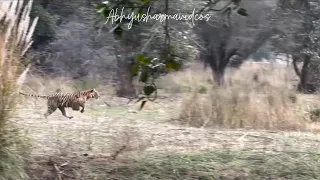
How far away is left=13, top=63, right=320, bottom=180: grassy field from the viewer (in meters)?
2.16

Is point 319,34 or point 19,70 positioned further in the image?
point 319,34

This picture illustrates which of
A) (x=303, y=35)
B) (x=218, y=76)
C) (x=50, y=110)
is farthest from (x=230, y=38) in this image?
(x=50, y=110)

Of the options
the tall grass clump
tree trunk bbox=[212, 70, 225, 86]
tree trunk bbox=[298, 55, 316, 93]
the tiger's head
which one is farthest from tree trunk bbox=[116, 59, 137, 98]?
tree trunk bbox=[298, 55, 316, 93]

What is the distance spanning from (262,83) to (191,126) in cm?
104

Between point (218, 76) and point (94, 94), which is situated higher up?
point (218, 76)

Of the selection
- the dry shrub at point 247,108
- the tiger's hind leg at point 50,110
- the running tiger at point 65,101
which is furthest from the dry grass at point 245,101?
the tiger's hind leg at point 50,110

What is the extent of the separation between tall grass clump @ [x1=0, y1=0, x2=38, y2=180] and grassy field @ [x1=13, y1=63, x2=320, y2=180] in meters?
0.07

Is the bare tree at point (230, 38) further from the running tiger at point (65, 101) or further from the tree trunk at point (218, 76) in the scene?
the running tiger at point (65, 101)

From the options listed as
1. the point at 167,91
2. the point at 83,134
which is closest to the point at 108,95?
the point at 167,91

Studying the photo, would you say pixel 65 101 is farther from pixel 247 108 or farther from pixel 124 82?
pixel 247 108

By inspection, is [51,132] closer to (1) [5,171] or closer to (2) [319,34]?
(1) [5,171]

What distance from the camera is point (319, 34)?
3.49 m

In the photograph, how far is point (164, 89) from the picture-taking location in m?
3.26

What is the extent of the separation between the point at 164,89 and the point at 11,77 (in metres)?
1.34
